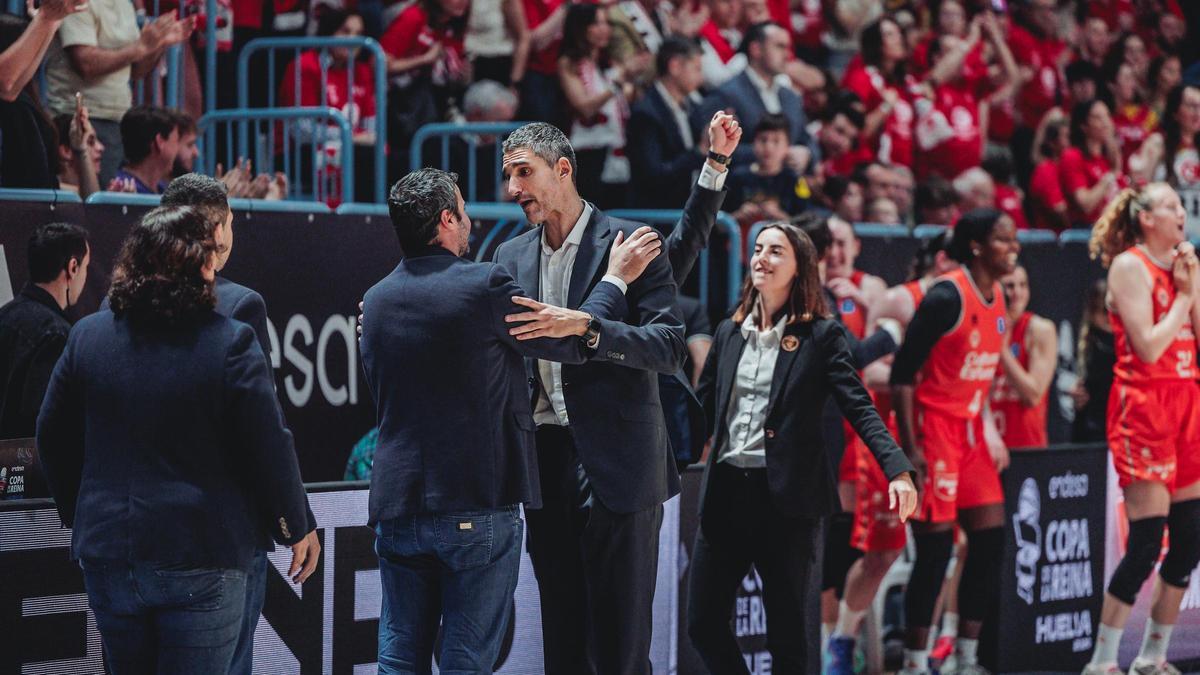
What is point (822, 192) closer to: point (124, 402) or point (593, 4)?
point (593, 4)

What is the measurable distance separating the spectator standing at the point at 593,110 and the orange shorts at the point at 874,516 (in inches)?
131

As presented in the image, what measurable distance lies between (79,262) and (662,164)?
183 inches

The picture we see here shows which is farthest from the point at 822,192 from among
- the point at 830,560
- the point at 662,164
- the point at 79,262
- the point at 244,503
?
the point at 244,503

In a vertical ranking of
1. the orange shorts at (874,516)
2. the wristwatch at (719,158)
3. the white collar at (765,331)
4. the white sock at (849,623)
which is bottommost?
A: the white sock at (849,623)

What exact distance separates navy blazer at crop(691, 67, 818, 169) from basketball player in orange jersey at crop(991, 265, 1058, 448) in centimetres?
196

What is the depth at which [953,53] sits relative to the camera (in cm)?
1353

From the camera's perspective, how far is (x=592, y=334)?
4602 millimetres

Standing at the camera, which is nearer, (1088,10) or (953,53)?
(953,53)

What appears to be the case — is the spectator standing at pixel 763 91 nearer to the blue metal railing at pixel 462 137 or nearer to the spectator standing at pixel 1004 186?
the blue metal railing at pixel 462 137

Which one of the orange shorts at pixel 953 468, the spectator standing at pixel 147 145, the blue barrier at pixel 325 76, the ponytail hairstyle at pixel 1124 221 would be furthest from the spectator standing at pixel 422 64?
the ponytail hairstyle at pixel 1124 221

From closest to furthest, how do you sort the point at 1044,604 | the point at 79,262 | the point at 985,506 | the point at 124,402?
the point at 124,402 < the point at 79,262 < the point at 985,506 < the point at 1044,604

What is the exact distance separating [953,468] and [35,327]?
4.07 meters

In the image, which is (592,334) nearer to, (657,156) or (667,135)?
(657,156)

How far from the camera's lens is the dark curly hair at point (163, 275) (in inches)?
162
